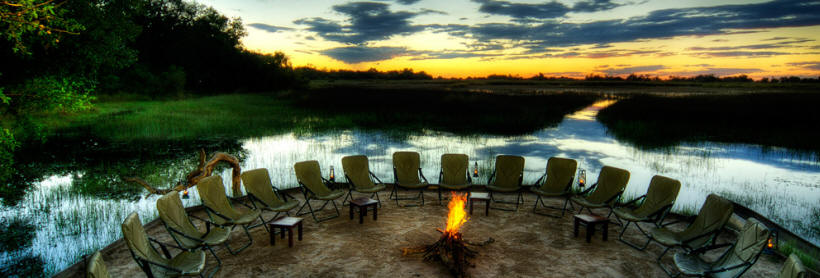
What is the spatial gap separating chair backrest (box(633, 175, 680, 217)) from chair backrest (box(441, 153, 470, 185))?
2.89 m

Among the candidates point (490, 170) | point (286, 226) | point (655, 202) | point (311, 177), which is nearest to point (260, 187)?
point (311, 177)

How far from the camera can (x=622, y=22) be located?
18.3 meters

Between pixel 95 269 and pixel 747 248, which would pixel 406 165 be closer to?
pixel 747 248

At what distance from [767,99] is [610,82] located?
34.0 m

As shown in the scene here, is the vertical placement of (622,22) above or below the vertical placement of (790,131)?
above

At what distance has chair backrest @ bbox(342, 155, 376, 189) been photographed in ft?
23.9

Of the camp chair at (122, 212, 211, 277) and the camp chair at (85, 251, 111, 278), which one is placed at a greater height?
the camp chair at (85, 251, 111, 278)

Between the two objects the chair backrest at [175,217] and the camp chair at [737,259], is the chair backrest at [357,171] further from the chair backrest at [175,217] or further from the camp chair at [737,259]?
the camp chair at [737,259]

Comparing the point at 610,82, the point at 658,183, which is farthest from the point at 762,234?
the point at 610,82

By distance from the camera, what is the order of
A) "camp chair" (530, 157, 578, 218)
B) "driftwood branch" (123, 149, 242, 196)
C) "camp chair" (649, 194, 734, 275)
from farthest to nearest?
"driftwood branch" (123, 149, 242, 196)
"camp chair" (530, 157, 578, 218)
"camp chair" (649, 194, 734, 275)

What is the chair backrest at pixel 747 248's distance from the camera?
Result: 12.1 ft

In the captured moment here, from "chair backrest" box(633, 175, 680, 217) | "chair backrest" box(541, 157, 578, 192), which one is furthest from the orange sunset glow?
"chair backrest" box(633, 175, 680, 217)

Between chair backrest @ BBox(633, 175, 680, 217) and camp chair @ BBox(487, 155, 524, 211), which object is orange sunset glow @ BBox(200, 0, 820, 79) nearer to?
camp chair @ BBox(487, 155, 524, 211)

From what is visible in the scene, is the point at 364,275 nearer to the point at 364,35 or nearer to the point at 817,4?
the point at 817,4
